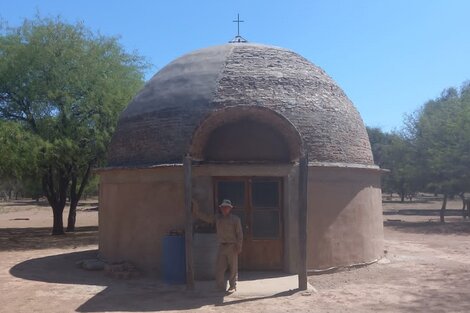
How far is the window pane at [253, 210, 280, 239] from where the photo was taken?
1123cm

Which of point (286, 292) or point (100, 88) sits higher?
point (100, 88)

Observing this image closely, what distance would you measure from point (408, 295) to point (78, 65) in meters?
15.0

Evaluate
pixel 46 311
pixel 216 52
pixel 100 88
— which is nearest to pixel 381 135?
pixel 100 88

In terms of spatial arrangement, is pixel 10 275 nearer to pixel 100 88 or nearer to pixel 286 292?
pixel 286 292

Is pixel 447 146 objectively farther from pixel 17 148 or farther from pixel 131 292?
pixel 131 292

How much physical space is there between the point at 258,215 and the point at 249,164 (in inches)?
52.6

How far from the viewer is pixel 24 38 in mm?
20312

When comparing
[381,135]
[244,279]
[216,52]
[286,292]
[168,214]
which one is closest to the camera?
[286,292]

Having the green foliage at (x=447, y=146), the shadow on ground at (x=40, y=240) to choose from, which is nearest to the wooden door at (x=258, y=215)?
the shadow on ground at (x=40, y=240)

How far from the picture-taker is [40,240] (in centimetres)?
2011

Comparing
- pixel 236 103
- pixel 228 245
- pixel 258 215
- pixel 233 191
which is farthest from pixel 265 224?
pixel 236 103

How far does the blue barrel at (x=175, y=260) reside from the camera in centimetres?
1038

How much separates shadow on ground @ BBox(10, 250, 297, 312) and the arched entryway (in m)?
0.63

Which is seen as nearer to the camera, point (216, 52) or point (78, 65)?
point (216, 52)
